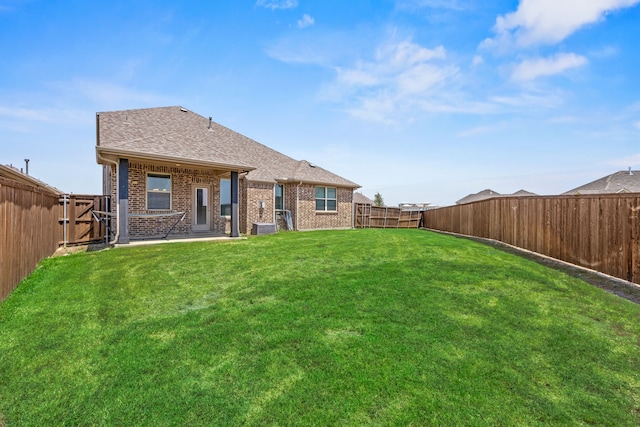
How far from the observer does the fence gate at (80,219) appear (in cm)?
1013

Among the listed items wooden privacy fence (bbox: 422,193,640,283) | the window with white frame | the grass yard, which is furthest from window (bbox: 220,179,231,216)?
wooden privacy fence (bbox: 422,193,640,283)

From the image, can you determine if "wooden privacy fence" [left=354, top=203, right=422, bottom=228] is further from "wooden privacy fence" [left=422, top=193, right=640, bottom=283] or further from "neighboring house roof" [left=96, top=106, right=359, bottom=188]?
"wooden privacy fence" [left=422, top=193, right=640, bottom=283]

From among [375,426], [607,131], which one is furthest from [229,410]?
[607,131]

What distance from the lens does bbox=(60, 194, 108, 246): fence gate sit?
10133mm

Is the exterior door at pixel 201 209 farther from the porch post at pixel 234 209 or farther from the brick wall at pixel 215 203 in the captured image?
the porch post at pixel 234 209

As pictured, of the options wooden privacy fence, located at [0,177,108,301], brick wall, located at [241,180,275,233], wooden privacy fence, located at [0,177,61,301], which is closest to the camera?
wooden privacy fence, located at [0,177,61,301]

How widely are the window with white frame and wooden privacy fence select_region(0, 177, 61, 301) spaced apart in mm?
9656

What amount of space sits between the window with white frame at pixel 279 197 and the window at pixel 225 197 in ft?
10.0

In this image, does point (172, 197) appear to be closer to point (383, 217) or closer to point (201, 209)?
point (201, 209)

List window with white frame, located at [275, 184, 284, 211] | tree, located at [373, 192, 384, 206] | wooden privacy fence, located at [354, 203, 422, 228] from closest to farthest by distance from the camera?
window with white frame, located at [275, 184, 284, 211] → wooden privacy fence, located at [354, 203, 422, 228] → tree, located at [373, 192, 384, 206]

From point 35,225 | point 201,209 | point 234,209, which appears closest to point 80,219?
point 201,209

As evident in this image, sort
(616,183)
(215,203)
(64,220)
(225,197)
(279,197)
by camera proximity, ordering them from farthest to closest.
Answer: (616,183) → (279,197) → (225,197) → (215,203) → (64,220)

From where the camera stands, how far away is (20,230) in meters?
5.47

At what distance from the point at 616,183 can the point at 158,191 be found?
97.8ft
